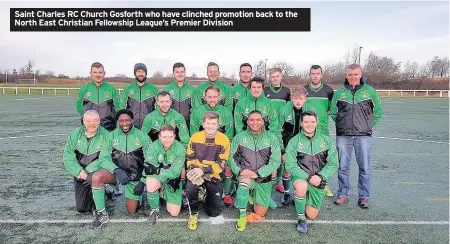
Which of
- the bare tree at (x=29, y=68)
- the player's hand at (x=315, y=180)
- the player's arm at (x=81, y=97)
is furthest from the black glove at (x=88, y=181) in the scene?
the bare tree at (x=29, y=68)

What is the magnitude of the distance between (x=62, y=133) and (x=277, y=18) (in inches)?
312

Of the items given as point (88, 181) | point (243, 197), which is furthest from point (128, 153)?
point (243, 197)

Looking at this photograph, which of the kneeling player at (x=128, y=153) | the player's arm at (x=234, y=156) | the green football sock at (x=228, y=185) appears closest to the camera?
the player's arm at (x=234, y=156)

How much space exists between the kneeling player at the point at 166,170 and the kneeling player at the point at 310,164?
4.64ft

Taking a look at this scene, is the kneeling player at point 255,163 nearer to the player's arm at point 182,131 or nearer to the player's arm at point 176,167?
the player's arm at point 176,167

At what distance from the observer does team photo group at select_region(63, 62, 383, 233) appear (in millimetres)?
4383

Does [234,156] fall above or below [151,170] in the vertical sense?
above

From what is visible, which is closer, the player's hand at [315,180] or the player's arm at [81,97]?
the player's hand at [315,180]

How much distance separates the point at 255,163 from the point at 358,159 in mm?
1592

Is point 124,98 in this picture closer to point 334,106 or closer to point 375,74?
point 334,106

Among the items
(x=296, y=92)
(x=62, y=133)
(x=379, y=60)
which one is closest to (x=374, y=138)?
(x=296, y=92)

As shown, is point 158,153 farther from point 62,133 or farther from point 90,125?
point 62,133

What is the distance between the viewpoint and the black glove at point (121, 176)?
4.26 metres

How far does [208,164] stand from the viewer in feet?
14.8
